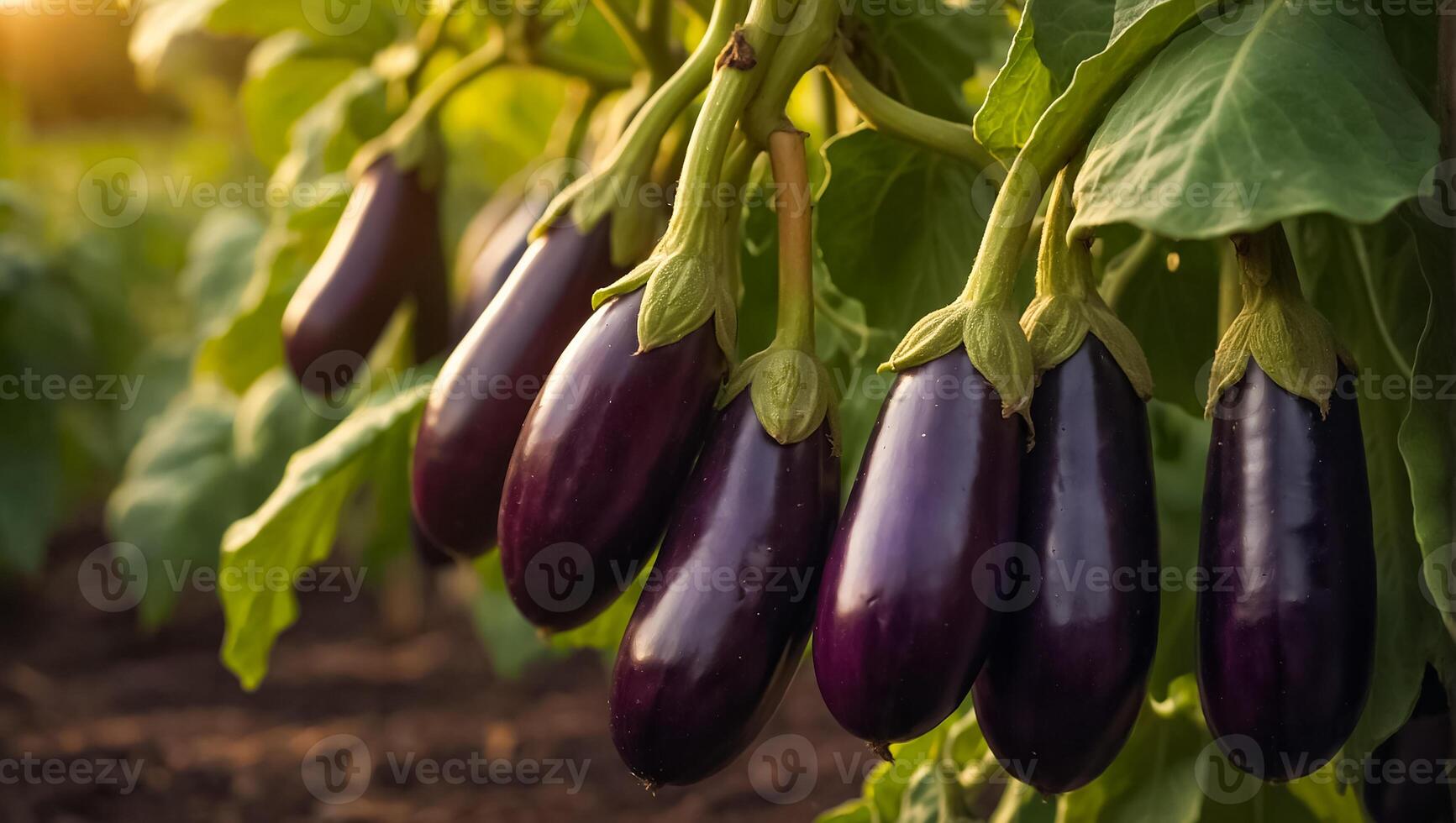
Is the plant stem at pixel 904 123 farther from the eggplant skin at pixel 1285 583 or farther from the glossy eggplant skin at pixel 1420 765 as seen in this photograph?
the glossy eggplant skin at pixel 1420 765

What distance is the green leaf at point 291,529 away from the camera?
3.52 feet

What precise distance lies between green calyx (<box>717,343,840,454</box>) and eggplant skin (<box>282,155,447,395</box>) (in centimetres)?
47

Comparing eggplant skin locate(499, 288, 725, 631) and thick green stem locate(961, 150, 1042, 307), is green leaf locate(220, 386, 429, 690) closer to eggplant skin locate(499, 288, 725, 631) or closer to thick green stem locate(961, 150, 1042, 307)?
eggplant skin locate(499, 288, 725, 631)

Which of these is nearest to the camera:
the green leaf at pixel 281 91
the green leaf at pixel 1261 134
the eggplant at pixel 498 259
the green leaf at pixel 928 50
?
the green leaf at pixel 1261 134

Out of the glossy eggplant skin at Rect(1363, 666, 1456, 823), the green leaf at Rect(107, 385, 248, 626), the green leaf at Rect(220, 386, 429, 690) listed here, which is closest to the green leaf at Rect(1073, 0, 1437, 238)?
the glossy eggplant skin at Rect(1363, 666, 1456, 823)

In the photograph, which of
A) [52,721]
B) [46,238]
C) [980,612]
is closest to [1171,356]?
[980,612]

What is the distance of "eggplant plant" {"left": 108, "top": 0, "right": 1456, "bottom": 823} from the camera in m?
0.63

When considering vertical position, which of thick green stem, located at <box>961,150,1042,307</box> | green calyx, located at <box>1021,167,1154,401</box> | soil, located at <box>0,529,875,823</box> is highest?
thick green stem, located at <box>961,150,1042,307</box>

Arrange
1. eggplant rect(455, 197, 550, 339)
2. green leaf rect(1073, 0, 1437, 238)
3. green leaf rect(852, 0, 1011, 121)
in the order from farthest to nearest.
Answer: eggplant rect(455, 197, 550, 339), green leaf rect(852, 0, 1011, 121), green leaf rect(1073, 0, 1437, 238)

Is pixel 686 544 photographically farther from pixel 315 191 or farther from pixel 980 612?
pixel 315 191

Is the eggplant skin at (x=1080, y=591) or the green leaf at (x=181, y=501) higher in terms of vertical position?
the eggplant skin at (x=1080, y=591)

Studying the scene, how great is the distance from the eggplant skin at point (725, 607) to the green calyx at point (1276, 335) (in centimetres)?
21

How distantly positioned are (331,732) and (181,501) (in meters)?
0.59

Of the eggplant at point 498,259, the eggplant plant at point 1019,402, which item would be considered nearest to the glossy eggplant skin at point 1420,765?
the eggplant plant at point 1019,402
